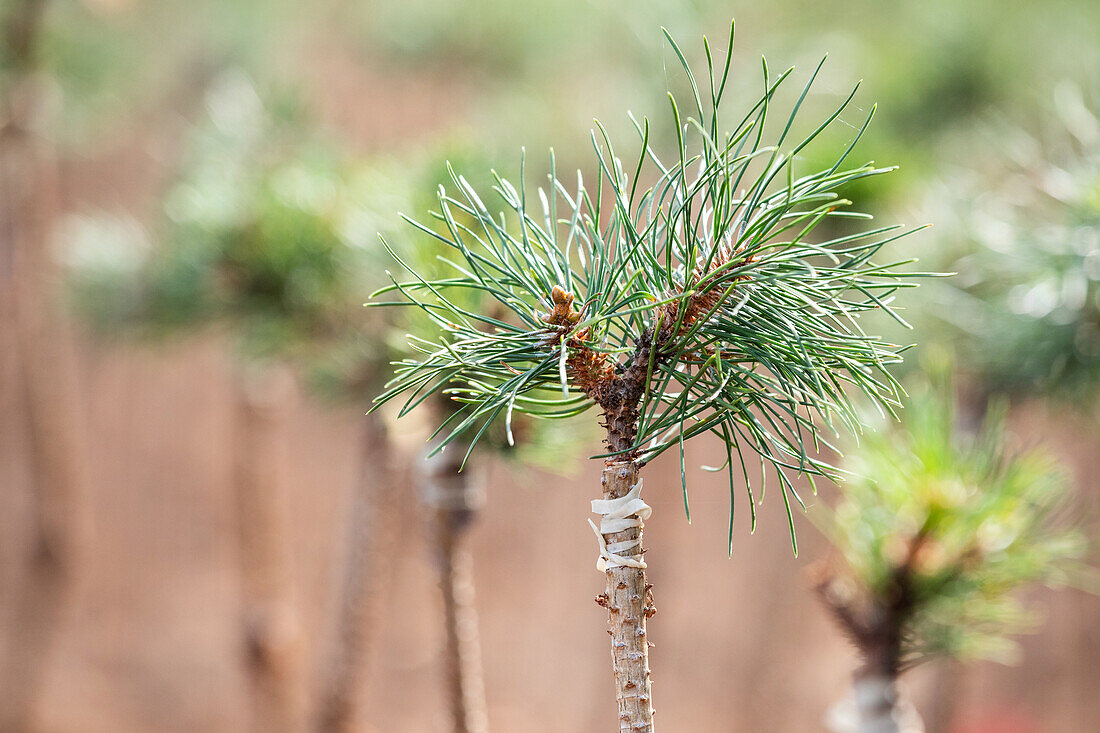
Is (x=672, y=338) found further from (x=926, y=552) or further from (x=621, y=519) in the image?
(x=926, y=552)

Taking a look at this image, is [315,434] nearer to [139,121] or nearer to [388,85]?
[139,121]

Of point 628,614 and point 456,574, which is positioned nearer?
point 628,614

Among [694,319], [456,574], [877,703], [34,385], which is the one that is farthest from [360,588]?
[34,385]

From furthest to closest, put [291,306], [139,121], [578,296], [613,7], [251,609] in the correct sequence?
[139,121] < [613,7] < [251,609] < [291,306] < [578,296]

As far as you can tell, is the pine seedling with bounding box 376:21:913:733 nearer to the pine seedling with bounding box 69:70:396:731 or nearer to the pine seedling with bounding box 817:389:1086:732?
the pine seedling with bounding box 817:389:1086:732

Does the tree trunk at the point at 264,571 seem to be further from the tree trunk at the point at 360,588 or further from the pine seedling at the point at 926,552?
the pine seedling at the point at 926,552

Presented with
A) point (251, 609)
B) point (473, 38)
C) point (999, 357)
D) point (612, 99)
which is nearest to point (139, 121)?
point (473, 38)
